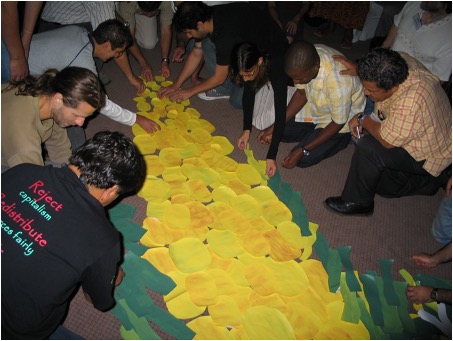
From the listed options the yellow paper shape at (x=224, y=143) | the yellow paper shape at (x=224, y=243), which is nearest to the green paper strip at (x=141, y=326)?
the yellow paper shape at (x=224, y=243)

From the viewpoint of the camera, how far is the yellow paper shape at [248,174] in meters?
2.21

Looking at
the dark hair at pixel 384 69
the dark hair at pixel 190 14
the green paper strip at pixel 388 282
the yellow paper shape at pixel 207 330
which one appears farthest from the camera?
the dark hair at pixel 190 14

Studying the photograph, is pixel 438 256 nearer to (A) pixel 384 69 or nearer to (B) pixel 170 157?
(A) pixel 384 69

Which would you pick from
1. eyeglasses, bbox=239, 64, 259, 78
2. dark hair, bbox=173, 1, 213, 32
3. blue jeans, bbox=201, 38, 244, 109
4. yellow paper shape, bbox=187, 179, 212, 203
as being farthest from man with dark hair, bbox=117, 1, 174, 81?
yellow paper shape, bbox=187, 179, 212, 203

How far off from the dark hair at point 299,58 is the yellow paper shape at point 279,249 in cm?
91

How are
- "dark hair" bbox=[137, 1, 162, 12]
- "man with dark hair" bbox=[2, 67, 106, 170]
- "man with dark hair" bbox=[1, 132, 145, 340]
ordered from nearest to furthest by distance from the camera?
"man with dark hair" bbox=[1, 132, 145, 340] → "man with dark hair" bbox=[2, 67, 106, 170] → "dark hair" bbox=[137, 1, 162, 12]

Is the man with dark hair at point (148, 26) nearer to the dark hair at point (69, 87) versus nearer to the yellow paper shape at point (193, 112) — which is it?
the yellow paper shape at point (193, 112)

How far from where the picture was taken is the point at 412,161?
6.27 ft

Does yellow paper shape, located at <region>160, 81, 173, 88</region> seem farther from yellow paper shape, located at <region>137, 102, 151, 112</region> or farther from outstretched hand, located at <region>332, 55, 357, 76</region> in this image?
outstretched hand, located at <region>332, 55, 357, 76</region>

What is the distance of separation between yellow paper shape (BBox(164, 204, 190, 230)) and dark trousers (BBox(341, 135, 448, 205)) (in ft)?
3.28

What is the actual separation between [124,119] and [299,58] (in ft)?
3.60

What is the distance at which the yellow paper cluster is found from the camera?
1.59 metres

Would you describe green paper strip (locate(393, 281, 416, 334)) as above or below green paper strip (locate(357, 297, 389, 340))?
above

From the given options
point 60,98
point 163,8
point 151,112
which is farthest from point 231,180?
point 163,8
